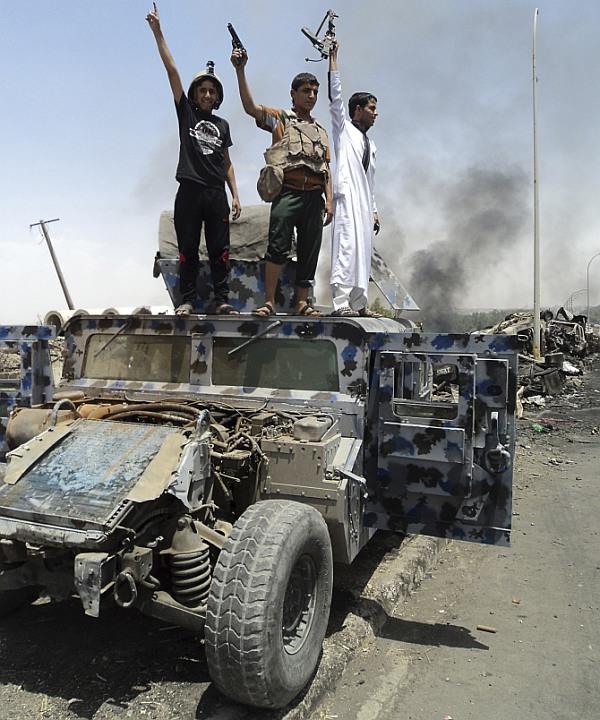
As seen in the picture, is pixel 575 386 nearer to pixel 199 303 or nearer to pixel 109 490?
pixel 199 303

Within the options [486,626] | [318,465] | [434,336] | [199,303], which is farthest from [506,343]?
[199,303]

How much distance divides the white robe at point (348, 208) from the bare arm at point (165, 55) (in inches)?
46.8

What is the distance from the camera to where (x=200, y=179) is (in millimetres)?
5145

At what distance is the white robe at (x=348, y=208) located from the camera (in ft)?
17.5

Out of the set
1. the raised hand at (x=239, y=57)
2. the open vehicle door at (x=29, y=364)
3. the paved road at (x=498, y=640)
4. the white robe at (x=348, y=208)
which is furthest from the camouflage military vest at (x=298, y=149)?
the paved road at (x=498, y=640)

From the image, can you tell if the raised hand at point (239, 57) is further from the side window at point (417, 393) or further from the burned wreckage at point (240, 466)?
the side window at point (417, 393)

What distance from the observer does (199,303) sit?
5.64m

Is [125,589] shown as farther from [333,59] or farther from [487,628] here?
[333,59]

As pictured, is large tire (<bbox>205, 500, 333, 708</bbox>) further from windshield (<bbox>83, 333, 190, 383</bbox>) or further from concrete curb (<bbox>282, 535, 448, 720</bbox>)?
windshield (<bbox>83, 333, 190, 383</bbox>)

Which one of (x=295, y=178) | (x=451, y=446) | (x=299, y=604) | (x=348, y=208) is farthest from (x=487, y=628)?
(x=295, y=178)

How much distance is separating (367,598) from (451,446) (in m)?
1.19

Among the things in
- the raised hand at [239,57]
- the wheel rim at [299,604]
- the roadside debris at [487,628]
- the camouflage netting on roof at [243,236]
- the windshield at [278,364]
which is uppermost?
the raised hand at [239,57]

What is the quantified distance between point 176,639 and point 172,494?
3.72 feet

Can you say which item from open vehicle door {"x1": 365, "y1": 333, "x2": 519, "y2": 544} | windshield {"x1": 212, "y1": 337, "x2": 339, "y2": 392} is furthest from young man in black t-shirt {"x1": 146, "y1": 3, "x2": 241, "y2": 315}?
open vehicle door {"x1": 365, "y1": 333, "x2": 519, "y2": 544}
